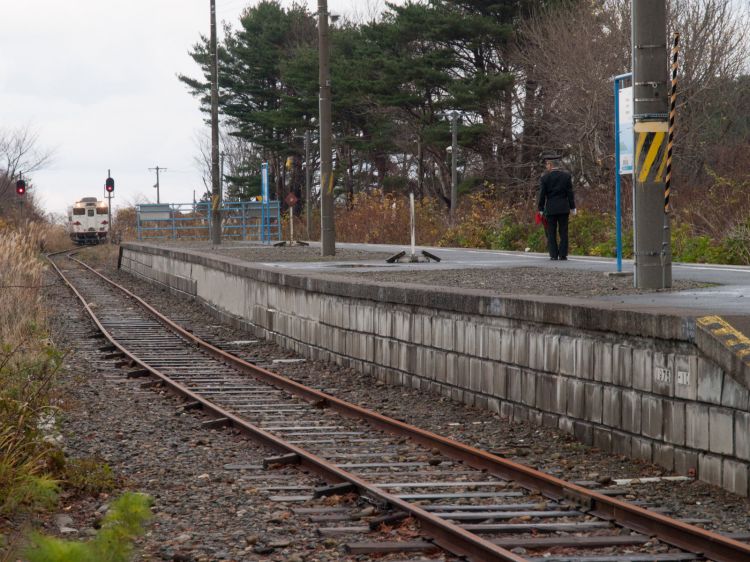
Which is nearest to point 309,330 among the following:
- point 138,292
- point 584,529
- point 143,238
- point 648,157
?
point 648,157

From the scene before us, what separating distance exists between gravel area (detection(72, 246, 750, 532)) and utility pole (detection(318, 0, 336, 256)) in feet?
23.8

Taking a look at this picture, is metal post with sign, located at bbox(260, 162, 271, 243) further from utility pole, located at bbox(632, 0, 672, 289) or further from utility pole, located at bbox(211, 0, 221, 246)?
utility pole, located at bbox(632, 0, 672, 289)

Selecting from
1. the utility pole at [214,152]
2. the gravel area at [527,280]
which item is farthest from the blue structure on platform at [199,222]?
the gravel area at [527,280]

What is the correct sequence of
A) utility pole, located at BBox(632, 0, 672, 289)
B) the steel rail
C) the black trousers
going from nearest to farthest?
1. the steel rail
2. utility pole, located at BBox(632, 0, 672, 289)
3. the black trousers

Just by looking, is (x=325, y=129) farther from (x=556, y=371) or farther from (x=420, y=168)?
(x=420, y=168)

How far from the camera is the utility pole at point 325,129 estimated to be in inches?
909

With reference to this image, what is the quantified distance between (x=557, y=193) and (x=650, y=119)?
790 centimetres

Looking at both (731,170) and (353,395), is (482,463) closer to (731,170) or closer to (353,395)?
(353,395)

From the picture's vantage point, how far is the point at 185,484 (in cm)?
818

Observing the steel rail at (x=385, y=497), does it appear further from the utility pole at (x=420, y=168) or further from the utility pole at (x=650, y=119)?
the utility pole at (x=420, y=168)

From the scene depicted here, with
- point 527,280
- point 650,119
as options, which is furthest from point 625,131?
point 527,280

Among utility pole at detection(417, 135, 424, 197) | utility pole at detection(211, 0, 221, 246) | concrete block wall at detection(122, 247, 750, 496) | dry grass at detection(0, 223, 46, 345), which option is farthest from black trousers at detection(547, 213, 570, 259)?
utility pole at detection(417, 135, 424, 197)

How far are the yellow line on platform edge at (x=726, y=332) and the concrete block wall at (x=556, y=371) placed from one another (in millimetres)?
198

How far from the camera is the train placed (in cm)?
6981
